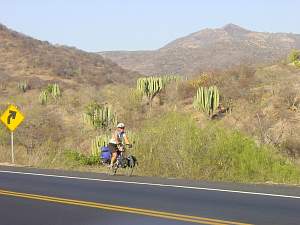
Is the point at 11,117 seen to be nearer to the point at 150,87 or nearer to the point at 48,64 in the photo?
the point at 150,87

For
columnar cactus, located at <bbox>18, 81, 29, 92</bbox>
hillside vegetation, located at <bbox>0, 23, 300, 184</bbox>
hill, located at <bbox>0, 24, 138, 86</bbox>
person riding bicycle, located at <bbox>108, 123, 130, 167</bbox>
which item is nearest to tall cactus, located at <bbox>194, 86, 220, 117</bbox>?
hillside vegetation, located at <bbox>0, 23, 300, 184</bbox>

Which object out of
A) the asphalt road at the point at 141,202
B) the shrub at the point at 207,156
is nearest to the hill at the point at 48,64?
the shrub at the point at 207,156

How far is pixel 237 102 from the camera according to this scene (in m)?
37.2

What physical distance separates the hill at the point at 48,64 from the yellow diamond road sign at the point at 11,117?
160 feet

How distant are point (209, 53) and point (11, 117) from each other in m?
96.2

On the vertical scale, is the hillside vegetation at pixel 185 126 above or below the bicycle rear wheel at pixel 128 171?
above

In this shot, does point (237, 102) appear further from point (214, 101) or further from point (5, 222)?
point (5, 222)

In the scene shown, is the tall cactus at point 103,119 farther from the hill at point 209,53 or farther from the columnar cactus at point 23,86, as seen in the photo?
the hill at point 209,53

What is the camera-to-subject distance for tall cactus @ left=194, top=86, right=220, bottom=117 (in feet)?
115

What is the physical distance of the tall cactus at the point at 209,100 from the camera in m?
35.1

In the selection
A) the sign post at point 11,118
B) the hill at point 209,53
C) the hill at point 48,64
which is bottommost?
the sign post at point 11,118

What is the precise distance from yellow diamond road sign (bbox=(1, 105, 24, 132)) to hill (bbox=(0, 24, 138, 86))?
160 feet

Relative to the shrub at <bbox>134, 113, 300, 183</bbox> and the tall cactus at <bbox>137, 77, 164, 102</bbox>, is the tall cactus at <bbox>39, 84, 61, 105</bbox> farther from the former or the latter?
the shrub at <bbox>134, 113, 300, 183</bbox>

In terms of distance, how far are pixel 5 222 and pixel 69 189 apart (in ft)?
13.5
